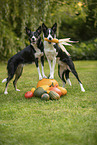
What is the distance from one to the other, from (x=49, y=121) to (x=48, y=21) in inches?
322

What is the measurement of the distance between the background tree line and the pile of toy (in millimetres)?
3314

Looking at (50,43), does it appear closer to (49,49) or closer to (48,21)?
(49,49)

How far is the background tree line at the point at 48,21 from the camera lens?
7930mm

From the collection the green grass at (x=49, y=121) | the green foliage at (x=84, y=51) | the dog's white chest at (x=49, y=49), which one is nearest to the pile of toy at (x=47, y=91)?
the green grass at (x=49, y=121)

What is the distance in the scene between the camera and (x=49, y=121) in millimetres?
3604

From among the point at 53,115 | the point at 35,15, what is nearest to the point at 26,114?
the point at 53,115

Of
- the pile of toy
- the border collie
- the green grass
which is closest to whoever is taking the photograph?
the green grass

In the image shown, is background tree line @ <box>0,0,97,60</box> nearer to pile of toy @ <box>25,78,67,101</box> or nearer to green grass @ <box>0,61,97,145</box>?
pile of toy @ <box>25,78,67,101</box>

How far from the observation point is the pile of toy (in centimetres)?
498

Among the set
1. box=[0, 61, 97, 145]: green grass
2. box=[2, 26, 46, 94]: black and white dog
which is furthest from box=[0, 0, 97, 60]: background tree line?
box=[0, 61, 97, 145]: green grass

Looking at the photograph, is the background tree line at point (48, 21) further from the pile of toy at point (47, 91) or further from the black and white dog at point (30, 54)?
the pile of toy at point (47, 91)

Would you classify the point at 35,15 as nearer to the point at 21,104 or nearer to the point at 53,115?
the point at 21,104

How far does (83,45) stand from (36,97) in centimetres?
1220

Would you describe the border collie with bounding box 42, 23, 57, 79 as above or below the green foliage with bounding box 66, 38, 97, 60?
above
